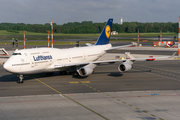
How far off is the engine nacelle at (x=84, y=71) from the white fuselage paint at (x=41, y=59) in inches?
132

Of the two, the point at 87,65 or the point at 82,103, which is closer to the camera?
the point at 82,103

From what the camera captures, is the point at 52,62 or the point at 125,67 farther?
the point at 125,67

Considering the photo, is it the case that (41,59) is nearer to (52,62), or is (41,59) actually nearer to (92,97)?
(52,62)

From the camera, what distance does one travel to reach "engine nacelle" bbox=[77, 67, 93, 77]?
3759cm

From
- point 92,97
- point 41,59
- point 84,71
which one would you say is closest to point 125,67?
point 84,71

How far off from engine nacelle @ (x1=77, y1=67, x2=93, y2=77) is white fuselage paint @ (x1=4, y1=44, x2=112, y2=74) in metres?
3.35

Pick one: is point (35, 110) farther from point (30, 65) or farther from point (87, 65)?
point (87, 65)

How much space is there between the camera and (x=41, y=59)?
120 ft

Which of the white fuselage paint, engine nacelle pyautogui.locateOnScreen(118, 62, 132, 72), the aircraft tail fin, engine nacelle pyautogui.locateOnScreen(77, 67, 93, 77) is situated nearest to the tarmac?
engine nacelle pyautogui.locateOnScreen(77, 67, 93, 77)

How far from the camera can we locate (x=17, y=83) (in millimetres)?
35625

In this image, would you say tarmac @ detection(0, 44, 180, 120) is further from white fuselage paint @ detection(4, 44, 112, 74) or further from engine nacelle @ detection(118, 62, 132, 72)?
white fuselage paint @ detection(4, 44, 112, 74)

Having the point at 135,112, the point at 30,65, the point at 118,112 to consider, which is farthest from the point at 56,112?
the point at 30,65

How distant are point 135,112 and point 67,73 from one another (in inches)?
898

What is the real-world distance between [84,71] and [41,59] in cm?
643
